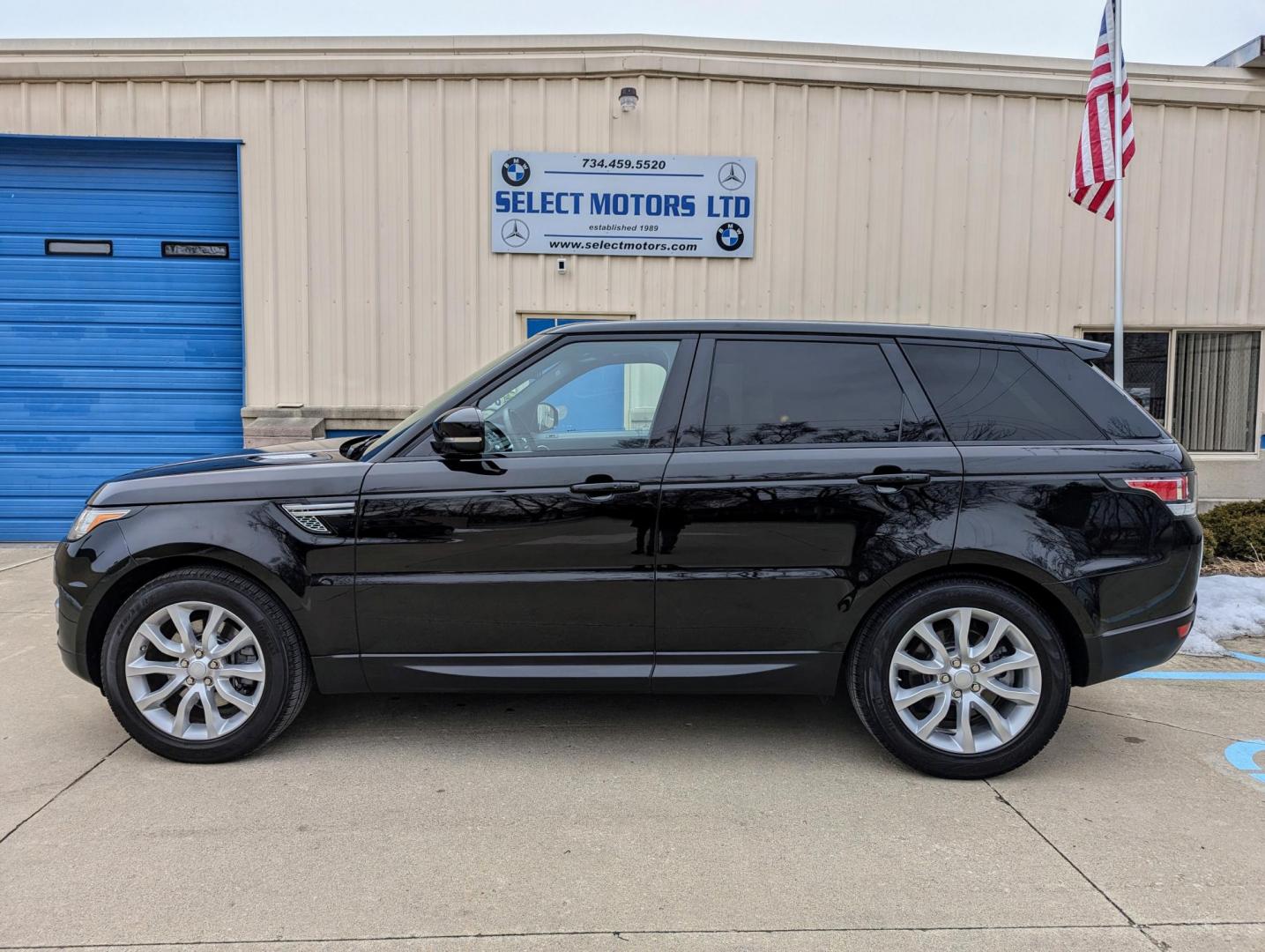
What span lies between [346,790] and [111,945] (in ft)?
3.25

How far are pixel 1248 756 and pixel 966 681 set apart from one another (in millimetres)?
1483

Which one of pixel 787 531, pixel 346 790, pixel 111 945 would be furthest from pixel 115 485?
pixel 787 531

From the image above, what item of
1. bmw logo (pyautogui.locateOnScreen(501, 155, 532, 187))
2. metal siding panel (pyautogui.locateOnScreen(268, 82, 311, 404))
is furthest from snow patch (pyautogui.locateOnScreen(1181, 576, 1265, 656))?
metal siding panel (pyautogui.locateOnScreen(268, 82, 311, 404))

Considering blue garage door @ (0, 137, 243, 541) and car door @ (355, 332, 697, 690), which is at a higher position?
blue garage door @ (0, 137, 243, 541)

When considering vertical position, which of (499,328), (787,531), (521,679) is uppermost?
(499,328)

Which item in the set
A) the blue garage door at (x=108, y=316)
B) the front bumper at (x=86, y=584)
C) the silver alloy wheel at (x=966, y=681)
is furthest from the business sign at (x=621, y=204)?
the silver alloy wheel at (x=966, y=681)

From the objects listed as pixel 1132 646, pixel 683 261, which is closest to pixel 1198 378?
pixel 683 261

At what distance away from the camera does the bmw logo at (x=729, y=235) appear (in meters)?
8.28

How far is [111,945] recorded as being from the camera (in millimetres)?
2377

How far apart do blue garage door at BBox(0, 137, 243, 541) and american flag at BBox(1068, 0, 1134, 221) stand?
7.75 m

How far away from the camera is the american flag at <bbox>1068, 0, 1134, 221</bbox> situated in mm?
6840

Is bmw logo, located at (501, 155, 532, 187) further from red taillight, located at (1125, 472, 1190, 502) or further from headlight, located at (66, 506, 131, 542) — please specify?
red taillight, located at (1125, 472, 1190, 502)

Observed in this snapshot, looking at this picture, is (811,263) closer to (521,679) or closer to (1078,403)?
(1078,403)

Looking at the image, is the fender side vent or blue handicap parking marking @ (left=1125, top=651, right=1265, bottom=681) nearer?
the fender side vent
